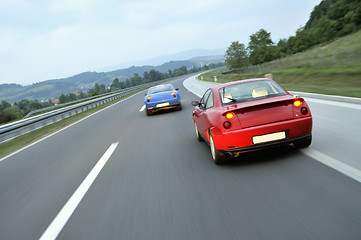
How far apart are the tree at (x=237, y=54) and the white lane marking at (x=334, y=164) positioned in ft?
373

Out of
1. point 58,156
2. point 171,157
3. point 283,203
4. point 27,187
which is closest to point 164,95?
point 58,156

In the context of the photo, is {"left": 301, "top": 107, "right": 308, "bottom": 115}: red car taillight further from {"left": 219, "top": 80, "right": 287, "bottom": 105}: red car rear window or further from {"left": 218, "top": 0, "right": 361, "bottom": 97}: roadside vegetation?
{"left": 218, "top": 0, "right": 361, "bottom": 97}: roadside vegetation

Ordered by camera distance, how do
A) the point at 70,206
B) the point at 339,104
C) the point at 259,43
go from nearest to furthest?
the point at 70,206 → the point at 339,104 → the point at 259,43

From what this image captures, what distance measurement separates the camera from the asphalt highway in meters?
2.98

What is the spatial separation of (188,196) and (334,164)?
2.13m

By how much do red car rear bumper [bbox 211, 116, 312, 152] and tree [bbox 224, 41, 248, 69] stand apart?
114022 millimetres

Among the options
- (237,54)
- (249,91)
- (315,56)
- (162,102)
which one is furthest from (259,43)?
(249,91)

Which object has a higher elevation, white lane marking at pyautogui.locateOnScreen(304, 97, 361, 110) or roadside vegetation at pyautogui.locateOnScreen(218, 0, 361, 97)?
white lane marking at pyautogui.locateOnScreen(304, 97, 361, 110)

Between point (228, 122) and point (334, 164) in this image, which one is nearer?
point (334, 164)

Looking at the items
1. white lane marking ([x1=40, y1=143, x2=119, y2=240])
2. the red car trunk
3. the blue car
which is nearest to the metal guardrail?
the blue car

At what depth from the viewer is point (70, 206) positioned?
13.8 feet

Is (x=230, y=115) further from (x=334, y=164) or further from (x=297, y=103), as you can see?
(x=334, y=164)

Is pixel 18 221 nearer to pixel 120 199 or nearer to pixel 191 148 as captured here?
pixel 120 199

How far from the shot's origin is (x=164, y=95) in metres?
14.7
